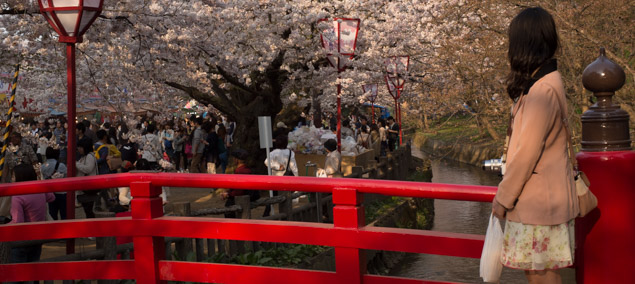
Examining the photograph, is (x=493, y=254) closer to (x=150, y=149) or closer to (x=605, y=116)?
(x=605, y=116)

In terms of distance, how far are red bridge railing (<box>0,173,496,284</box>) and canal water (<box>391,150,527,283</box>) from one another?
8.64 meters

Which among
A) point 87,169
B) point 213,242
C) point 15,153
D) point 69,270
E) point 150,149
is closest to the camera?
point 69,270

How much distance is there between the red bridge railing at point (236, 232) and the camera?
11.6 ft

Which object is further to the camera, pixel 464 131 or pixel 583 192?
pixel 464 131

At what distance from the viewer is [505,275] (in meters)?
13.1

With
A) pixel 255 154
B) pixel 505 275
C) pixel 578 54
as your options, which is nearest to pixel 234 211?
pixel 505 275

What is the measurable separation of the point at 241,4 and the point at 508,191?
1397cm

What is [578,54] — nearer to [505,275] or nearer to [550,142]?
[505,275]

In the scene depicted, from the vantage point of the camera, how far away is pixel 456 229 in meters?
16.8

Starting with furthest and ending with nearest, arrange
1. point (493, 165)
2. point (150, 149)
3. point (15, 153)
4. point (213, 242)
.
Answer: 1. point (493, 165)
2. point (150, 149)
3. point (15, 153)
4. point (213, 242)

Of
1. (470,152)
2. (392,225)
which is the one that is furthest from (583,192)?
(470,152)

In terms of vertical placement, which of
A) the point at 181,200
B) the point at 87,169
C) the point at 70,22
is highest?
the point at 70,22

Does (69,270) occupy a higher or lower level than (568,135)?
lower

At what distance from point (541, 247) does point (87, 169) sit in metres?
9.49
